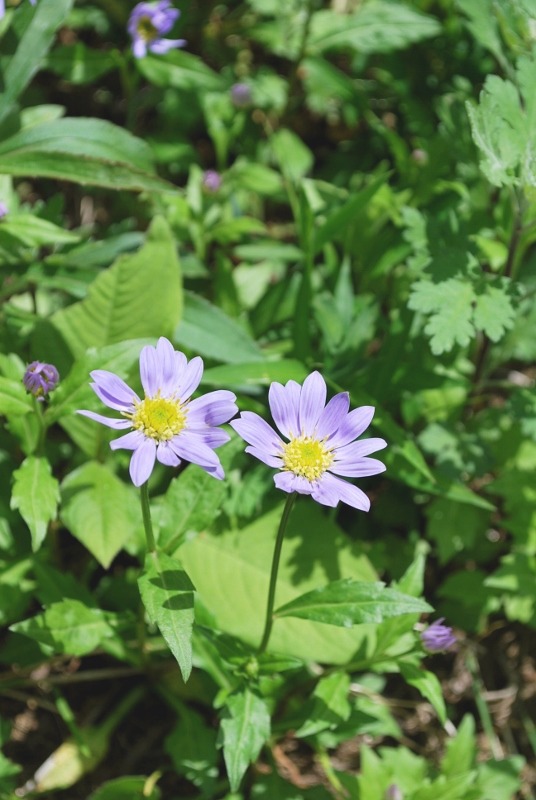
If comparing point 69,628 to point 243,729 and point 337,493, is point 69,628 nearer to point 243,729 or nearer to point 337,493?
point 243,729

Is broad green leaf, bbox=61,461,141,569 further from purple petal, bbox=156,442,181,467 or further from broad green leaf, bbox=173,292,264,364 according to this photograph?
purple petal, bbox=156,442,181,467


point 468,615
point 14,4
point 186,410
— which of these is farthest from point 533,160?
point 14,4

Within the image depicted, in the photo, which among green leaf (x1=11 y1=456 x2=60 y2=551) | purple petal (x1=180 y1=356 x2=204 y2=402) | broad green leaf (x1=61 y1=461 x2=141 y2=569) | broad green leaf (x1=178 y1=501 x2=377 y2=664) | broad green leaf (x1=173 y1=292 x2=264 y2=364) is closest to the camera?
purple petal (x1=180 y1=356 x2=204 y2=402)

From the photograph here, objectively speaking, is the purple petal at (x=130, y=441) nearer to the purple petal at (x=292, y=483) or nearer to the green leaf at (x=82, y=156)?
the purple petal at (x=292, y=483)

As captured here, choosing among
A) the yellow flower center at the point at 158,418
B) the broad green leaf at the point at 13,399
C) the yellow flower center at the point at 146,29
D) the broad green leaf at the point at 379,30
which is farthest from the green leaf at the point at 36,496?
the broad green leaf at the point at 379,30

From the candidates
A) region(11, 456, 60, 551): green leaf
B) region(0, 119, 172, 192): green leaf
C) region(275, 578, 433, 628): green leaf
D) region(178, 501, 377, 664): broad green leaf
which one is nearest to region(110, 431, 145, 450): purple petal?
region(11, 456, 60, 551): green leaf

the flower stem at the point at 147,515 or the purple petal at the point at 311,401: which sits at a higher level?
the purple petal at the point at 311,401

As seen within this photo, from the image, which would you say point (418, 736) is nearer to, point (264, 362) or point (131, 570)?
point (131, 570)
